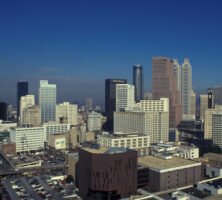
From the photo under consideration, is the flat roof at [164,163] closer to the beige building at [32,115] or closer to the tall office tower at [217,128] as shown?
the tall office tower at [217,128]

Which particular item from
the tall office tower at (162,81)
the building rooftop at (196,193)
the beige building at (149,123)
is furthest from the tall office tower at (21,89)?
the building rooftop at (196,193)

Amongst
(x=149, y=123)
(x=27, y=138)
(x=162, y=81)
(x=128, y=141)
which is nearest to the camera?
(x=128, y=141)

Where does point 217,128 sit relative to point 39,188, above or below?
above

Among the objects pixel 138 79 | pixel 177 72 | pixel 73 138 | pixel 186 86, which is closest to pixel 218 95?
pixel 186 86

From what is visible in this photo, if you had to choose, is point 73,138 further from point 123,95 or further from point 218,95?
point 218,95

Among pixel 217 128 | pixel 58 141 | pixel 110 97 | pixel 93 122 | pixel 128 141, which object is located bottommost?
pixel 58 141

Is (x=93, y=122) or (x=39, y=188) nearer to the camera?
(x=39, y=188)
